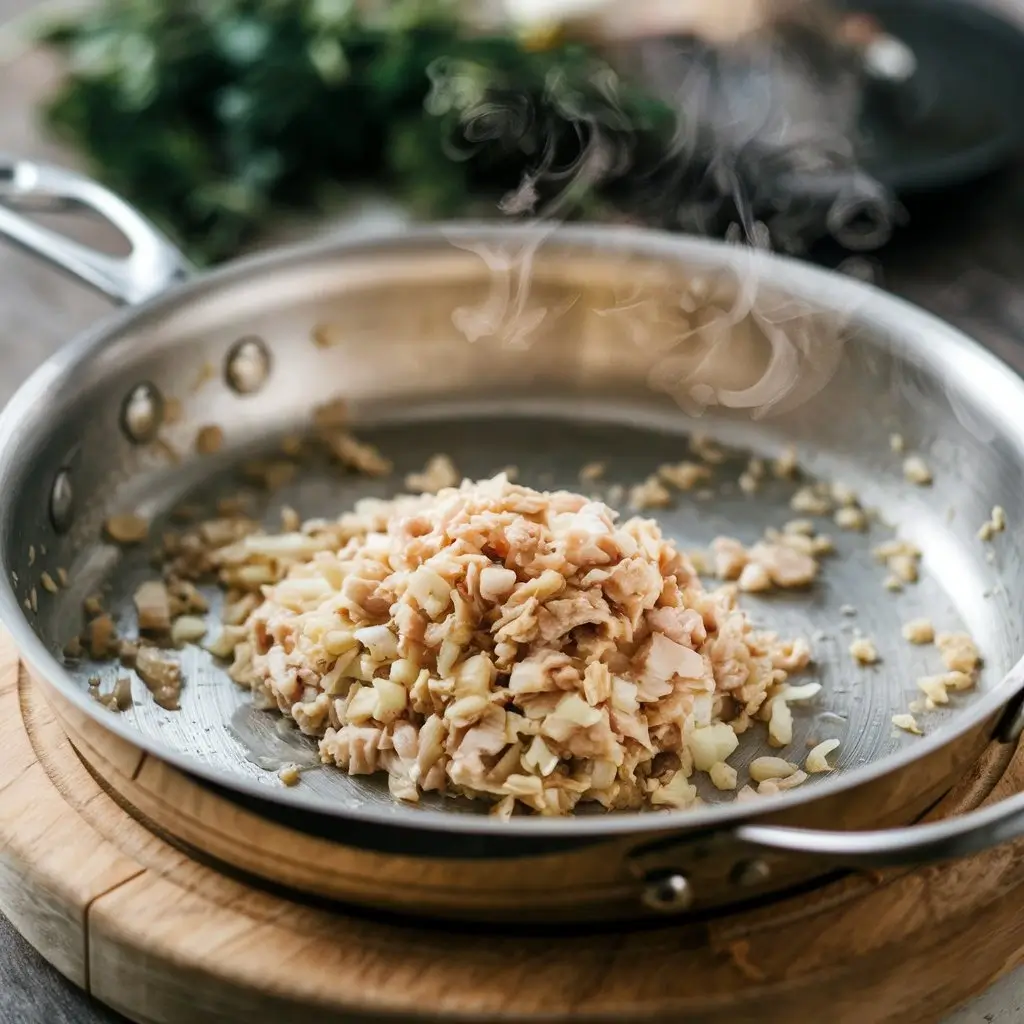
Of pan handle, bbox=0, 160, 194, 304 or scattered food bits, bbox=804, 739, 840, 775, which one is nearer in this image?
scattered food bits, bbox=804, 739, 840, 775

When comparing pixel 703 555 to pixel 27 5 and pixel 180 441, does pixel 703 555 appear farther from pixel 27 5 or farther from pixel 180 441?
pixel 27 5

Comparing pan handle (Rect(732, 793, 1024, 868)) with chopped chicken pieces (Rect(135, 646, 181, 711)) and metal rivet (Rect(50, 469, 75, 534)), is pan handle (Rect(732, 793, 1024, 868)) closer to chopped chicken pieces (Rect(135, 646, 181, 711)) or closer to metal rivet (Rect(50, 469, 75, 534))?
chopped chicken pieces (Rect(135, 646, 181, 711))

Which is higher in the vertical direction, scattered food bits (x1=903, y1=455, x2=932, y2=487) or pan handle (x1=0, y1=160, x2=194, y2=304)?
pan handle (x1=0, y1=160, x2=194, y2=304)

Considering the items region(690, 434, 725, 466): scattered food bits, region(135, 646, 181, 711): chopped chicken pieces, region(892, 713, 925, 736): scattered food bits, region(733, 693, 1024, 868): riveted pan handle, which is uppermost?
region(733, 693, 1024, 868): riveted pan handle

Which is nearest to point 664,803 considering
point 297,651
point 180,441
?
point 297,651

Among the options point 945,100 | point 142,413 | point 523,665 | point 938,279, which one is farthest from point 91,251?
point 945,100

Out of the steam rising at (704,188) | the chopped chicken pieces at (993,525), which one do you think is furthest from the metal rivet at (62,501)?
the chopped chicken pieces at (993,525)

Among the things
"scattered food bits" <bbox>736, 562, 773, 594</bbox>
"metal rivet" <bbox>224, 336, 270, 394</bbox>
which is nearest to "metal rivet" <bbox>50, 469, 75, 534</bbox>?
"metal rivet" <bbox>224, 336, 270, 394</bbox>
